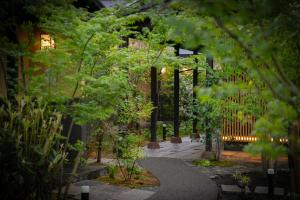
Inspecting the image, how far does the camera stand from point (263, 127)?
3.71 m

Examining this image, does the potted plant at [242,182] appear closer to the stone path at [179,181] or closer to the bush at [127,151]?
the stone path at [179,181]

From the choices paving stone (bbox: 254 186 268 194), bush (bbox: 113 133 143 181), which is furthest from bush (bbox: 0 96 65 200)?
paving stone (bbox: 254 186 268 194)

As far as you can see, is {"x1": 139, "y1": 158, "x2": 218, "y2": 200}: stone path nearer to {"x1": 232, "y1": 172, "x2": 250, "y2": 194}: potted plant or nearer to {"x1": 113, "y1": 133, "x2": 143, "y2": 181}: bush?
{"x1": 232, "y1": 172, "x2": 250, "y2": 194}: potted plant

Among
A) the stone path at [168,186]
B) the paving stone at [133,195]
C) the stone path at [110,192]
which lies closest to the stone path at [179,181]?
the stone path at [168,186]

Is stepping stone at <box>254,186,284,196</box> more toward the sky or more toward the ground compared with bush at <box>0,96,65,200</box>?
more toward the ground

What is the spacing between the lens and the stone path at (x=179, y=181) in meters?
8.84

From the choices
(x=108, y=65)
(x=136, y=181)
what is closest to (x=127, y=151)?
(x=136, y=181)

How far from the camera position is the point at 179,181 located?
10.3 m

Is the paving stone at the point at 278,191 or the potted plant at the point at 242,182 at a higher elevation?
the potted plant at the point at 242,182

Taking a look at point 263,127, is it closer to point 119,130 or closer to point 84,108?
point 84,108

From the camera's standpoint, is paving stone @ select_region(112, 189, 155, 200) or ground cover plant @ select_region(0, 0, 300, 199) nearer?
ground cover plant @ select_region(0, 0, 300, 199)

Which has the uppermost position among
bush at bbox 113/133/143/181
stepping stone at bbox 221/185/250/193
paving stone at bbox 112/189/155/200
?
bush at bbox 113/133/143/181

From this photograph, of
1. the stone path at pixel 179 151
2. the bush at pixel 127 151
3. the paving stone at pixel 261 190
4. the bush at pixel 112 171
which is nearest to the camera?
the paving stone at pixel 261 190

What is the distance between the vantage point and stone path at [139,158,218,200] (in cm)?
884
